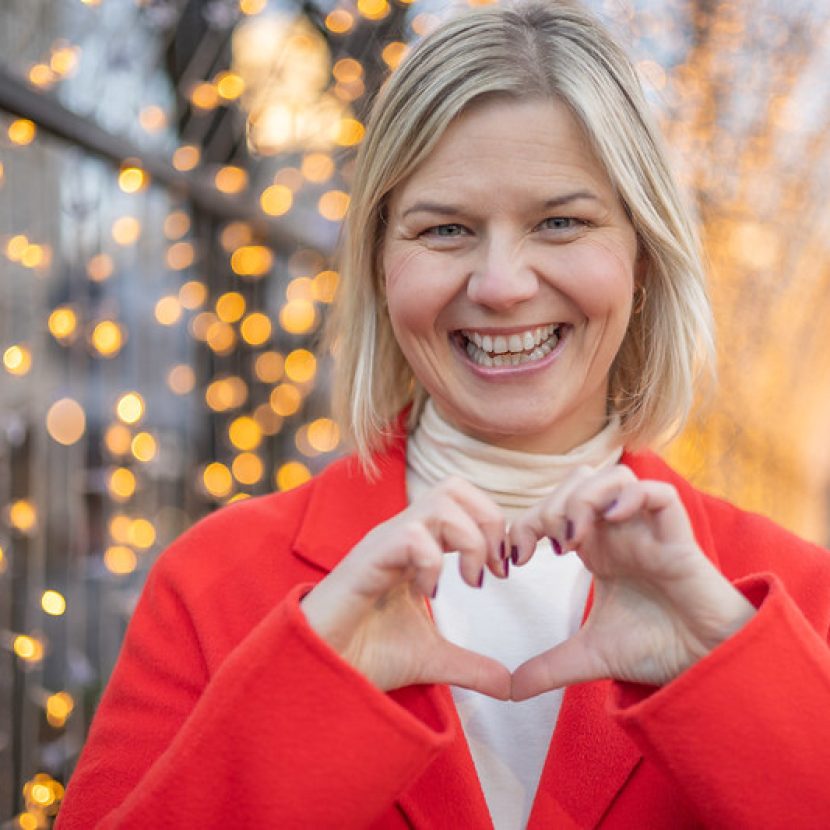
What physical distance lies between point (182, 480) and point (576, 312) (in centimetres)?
177

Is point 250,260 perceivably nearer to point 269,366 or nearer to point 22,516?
point 269,366

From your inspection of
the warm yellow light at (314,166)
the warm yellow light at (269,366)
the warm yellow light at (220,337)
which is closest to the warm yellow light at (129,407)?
the warm yellow light at (220,337)

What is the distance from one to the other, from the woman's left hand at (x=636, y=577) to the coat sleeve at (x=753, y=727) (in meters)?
0.03

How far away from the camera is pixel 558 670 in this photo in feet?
3.58

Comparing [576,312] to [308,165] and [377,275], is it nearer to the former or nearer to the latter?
[377,275]

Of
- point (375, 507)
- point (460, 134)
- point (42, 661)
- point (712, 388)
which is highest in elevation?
point (460, 134)

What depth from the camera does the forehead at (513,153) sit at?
1215mm

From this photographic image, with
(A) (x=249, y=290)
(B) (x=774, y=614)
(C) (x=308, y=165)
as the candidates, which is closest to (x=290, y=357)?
(A) (x=249, y=290)

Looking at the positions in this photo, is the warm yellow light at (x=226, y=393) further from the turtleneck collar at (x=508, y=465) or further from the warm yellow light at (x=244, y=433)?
the turtleneck collar at (x=508, y=465)

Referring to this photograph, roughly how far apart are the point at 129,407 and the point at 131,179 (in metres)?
0.48

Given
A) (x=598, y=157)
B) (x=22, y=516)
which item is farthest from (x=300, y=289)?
(x=598, y=157)

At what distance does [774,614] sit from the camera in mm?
1019

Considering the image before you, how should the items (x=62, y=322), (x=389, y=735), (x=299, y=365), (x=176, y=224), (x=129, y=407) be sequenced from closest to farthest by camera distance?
(x=389, y=735) < (x=62, y=322) < (x=129, y=407) < (x=176, y=224) < (x=299, y=365)

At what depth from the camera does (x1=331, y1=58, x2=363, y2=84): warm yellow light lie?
318cm
